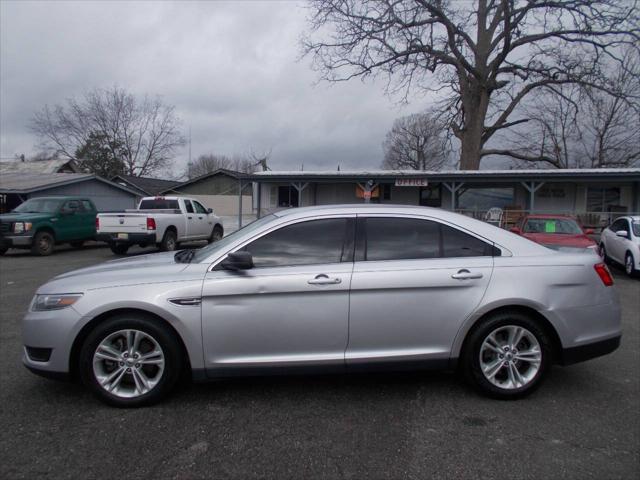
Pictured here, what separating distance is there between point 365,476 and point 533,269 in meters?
2.12

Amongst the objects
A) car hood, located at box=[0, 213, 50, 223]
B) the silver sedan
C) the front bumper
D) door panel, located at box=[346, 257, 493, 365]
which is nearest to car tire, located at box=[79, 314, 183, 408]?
the silver sedan

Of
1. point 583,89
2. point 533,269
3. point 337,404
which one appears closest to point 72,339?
point 337,404

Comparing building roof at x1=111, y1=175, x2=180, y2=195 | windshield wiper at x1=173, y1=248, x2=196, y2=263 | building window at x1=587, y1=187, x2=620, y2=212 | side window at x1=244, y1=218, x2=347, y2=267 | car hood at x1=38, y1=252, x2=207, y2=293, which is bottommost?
car hood at x1=38, y1=252, x2=207, y2=293

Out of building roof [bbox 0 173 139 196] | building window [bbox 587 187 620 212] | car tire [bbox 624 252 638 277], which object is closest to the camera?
car tire [bbox 624 252 638 277]

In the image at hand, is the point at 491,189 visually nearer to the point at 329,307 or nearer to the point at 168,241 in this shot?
the point at 168,241

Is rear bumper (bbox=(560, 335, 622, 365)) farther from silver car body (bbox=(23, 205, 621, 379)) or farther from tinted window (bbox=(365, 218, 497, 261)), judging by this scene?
tinted window (bbox=(365, 218, 497, 261))

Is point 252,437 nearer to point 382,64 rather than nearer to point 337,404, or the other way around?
point 337,404

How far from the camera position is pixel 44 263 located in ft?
39.1

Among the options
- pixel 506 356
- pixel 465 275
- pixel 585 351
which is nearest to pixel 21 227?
pixel 465 275

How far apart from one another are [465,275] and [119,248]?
12.8 m

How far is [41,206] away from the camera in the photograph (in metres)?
14.4

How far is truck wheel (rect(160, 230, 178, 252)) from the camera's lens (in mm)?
13166

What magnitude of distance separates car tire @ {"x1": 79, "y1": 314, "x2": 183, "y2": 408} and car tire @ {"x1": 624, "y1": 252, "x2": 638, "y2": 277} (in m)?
11.3

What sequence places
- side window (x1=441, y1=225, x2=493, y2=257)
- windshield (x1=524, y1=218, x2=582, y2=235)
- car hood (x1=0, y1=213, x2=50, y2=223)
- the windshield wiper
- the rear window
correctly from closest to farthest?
side window (x1=441, y1=225, x2=493, y2=257) → the windshield wiper → windshield (x1=524, y1=218, x2=582, y2=235) → car hood (x1=0, y1=213, x2=50, y2=223) → the rear window
